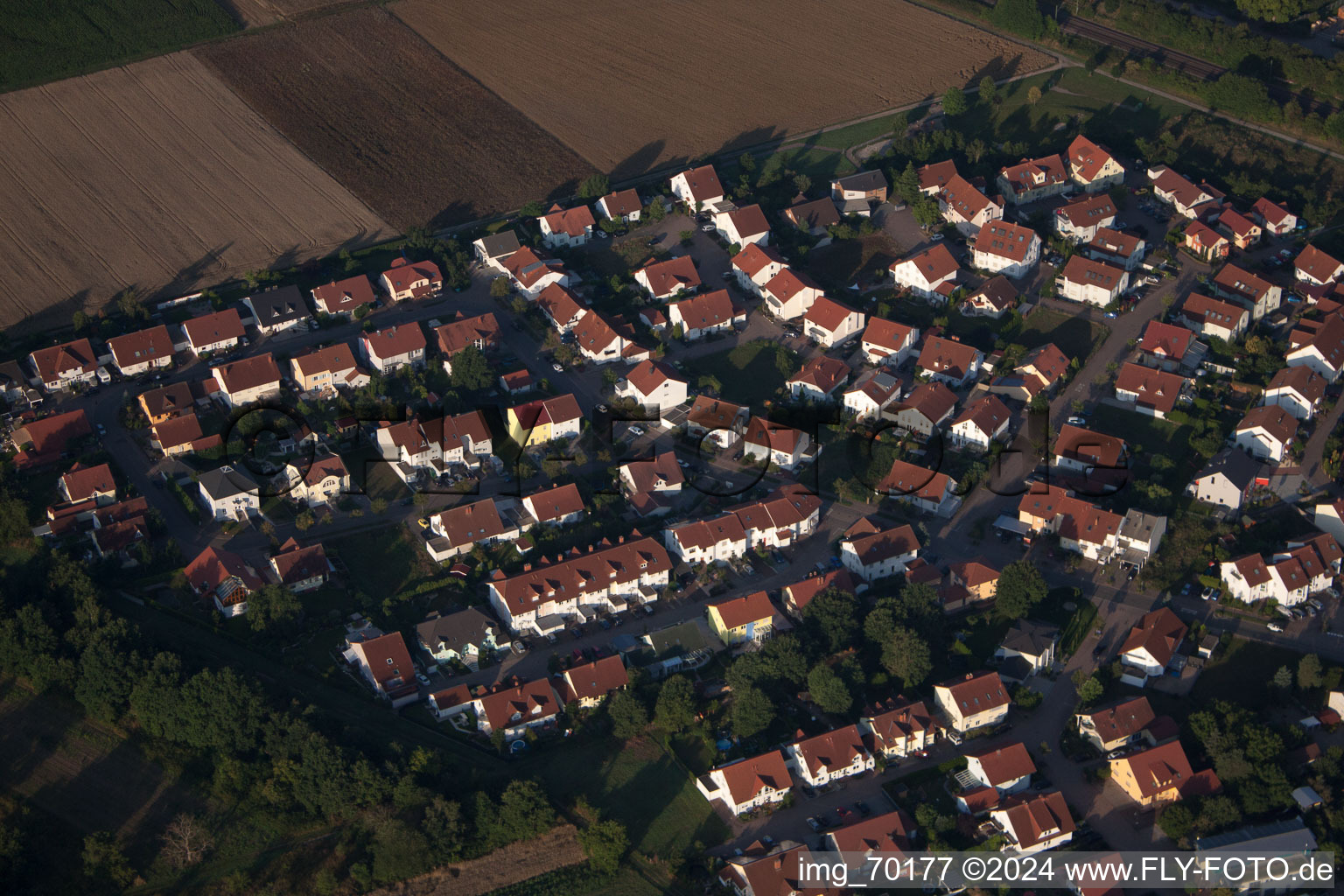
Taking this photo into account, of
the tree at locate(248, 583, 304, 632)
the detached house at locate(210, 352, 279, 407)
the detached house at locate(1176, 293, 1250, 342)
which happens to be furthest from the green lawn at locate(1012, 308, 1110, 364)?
the tree at locate(248, 583, 304, 632)

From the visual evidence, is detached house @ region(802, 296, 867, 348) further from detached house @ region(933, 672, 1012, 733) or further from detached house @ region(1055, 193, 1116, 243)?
detached house @ region(933, 672, 1012, 733)

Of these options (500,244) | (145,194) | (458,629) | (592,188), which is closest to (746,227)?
(592,188)

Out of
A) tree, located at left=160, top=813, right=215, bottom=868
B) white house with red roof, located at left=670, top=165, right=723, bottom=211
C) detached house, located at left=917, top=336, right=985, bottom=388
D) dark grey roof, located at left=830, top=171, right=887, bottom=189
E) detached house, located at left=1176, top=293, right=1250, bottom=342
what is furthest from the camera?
dark grey roof, located at left=830, top=171, right=887, bottom=189

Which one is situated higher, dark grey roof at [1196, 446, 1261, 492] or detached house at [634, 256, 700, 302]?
dark grey roof at [1196, 446, 1261, 492]

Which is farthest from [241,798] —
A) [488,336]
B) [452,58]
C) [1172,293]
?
[452,58]

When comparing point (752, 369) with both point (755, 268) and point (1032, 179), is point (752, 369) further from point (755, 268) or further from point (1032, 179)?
point (1032, 179)

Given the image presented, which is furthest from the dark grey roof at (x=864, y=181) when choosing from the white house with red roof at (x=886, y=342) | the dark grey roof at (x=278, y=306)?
the dark grey roof at (x=278, y=306)
